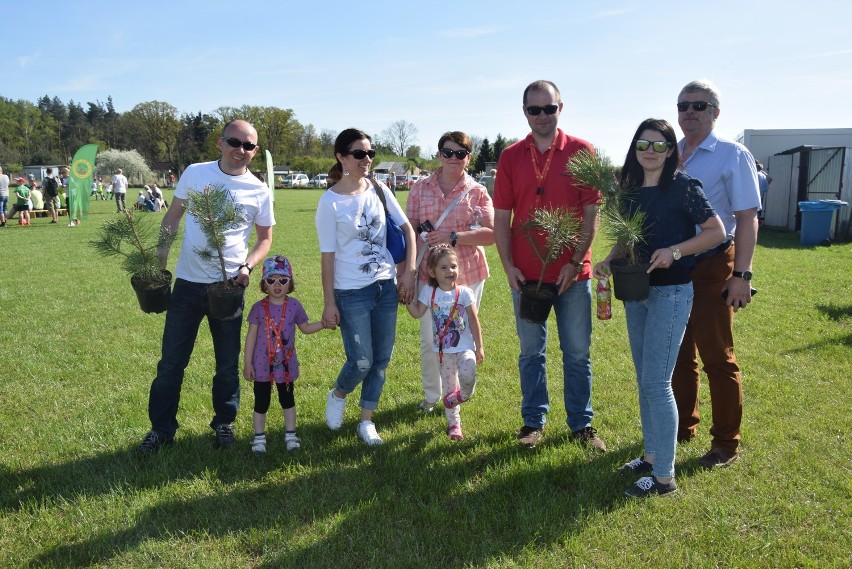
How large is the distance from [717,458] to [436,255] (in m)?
2.23

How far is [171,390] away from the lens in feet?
13.9

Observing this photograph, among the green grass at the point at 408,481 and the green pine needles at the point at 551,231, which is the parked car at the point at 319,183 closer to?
the green grass at the point at 408,481

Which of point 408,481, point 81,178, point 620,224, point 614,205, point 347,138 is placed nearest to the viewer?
point 620,224

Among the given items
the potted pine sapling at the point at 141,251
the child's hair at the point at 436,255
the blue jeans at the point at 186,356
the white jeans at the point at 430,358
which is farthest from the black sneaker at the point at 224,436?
the child's hair at the point at 436,255

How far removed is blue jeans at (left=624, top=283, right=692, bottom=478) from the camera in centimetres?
346

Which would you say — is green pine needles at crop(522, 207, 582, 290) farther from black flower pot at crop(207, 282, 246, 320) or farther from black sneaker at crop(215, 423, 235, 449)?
black sneaker at crop(215, 423, 235, 449)

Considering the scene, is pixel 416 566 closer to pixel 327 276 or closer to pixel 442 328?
pixel 442 328

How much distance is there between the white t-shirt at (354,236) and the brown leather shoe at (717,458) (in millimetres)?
2387

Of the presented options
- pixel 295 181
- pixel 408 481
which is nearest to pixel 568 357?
pixel 408 481

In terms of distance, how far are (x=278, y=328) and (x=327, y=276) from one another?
0.53 m

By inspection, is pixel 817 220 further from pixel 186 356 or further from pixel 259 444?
pixel 186 356

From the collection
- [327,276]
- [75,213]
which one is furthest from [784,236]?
[75,213]

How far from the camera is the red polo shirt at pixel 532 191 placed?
3.99 m

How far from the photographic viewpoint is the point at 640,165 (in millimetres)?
3529
